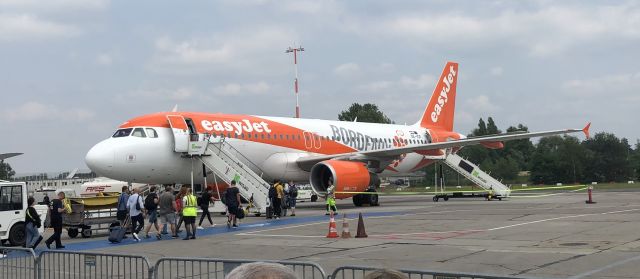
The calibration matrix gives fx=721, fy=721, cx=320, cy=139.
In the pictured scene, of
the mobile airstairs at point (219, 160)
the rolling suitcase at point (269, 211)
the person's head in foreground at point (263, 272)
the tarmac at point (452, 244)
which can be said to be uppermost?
the mobile airstairs at point (219, 160)

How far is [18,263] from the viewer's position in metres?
9.31

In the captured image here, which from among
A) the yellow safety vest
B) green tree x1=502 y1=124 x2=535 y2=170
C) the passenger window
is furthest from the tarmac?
green tree x1=502 y1=124 x2=535 y2=170

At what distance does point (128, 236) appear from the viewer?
735 inches

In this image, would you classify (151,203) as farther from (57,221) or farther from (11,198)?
(11,198)

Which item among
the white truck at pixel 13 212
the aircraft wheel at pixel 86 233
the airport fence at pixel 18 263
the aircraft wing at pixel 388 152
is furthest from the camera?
the aircraft wing at pixel 388 152

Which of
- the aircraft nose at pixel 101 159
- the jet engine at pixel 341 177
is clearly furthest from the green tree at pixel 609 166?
the aircraft nose at pixel 101 159

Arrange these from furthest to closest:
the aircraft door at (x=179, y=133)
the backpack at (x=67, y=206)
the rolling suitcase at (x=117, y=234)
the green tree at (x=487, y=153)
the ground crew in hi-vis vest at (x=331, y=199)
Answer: the green tree at (x=487, y=153), the aircraft door at (x=179, y=133), the ground crew in hi-vis vest at (x=331, y=199), the backpack at (x=67, y=206), the rolling suitcase at (x=117, y=234)

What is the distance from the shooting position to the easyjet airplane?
77.1 ft

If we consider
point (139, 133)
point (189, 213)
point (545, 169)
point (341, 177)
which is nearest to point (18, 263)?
point (189, 213)

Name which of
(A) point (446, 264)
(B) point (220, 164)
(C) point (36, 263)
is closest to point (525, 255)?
(A) point (446, 264)

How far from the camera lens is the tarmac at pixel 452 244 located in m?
10.7

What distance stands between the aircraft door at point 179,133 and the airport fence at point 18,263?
45.8ft

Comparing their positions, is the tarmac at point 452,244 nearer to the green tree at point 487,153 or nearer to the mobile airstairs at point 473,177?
the mobile airstairs at point 473,177

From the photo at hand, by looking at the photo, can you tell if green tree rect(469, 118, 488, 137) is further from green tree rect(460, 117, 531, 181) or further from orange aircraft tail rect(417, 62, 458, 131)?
orange aircraft tail rect(417, 62, 458, 131)
